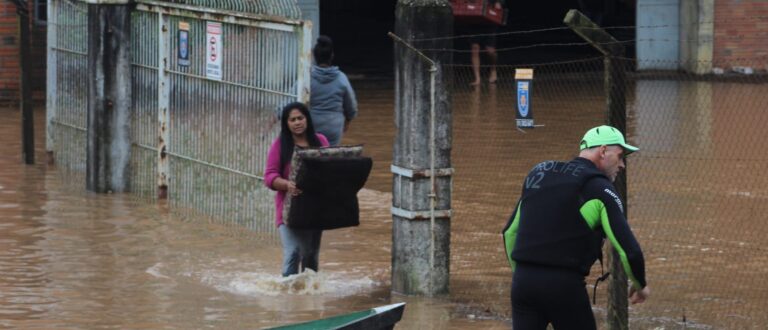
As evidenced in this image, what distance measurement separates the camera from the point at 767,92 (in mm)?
23078

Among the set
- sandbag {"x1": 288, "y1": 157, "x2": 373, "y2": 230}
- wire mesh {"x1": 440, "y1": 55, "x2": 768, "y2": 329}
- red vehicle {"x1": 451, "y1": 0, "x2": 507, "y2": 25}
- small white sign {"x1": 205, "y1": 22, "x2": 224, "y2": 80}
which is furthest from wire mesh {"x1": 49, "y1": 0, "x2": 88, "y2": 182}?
red vehicle {"x1": 451, "y1": 0, "x2": 507, "y2": 25}

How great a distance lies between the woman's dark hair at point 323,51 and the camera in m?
11.6

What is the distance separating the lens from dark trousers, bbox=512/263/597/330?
690 centimetres

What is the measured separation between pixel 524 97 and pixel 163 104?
5.25m

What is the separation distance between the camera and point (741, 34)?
85.0 feet

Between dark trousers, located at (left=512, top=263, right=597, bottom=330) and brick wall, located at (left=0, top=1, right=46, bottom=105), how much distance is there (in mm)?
Result: 16088

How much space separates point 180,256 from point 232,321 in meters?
2.35

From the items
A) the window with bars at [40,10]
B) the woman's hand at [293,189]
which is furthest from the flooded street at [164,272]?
the window with bars at [40,10]

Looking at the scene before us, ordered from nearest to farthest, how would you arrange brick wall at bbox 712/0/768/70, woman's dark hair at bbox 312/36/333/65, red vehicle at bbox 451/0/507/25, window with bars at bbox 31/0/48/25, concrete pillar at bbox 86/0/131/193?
1. woman's dark hair at bbox 312/36/333/65
2. concrete pillar at bbox 86/0/131/193
3. window with bars at bbox 31/0/48/25
4. red vehicle at bbox 451/0/507/25
5. brick wall at bbox 712/0/768/70

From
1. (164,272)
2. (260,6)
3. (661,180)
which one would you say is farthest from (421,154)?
(661,180)

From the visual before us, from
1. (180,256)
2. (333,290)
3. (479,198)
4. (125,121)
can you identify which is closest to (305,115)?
(333,290)

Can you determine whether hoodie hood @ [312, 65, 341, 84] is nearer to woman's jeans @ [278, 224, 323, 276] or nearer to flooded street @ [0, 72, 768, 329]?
flooded street @ [0, 72, 768, 329]

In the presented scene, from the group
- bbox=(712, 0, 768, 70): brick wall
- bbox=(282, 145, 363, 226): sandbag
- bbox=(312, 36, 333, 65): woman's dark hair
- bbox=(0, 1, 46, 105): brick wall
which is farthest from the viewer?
bbox=(712, 0, 768, 70): brick wall

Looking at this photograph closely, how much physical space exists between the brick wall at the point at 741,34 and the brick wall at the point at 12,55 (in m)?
11.1
